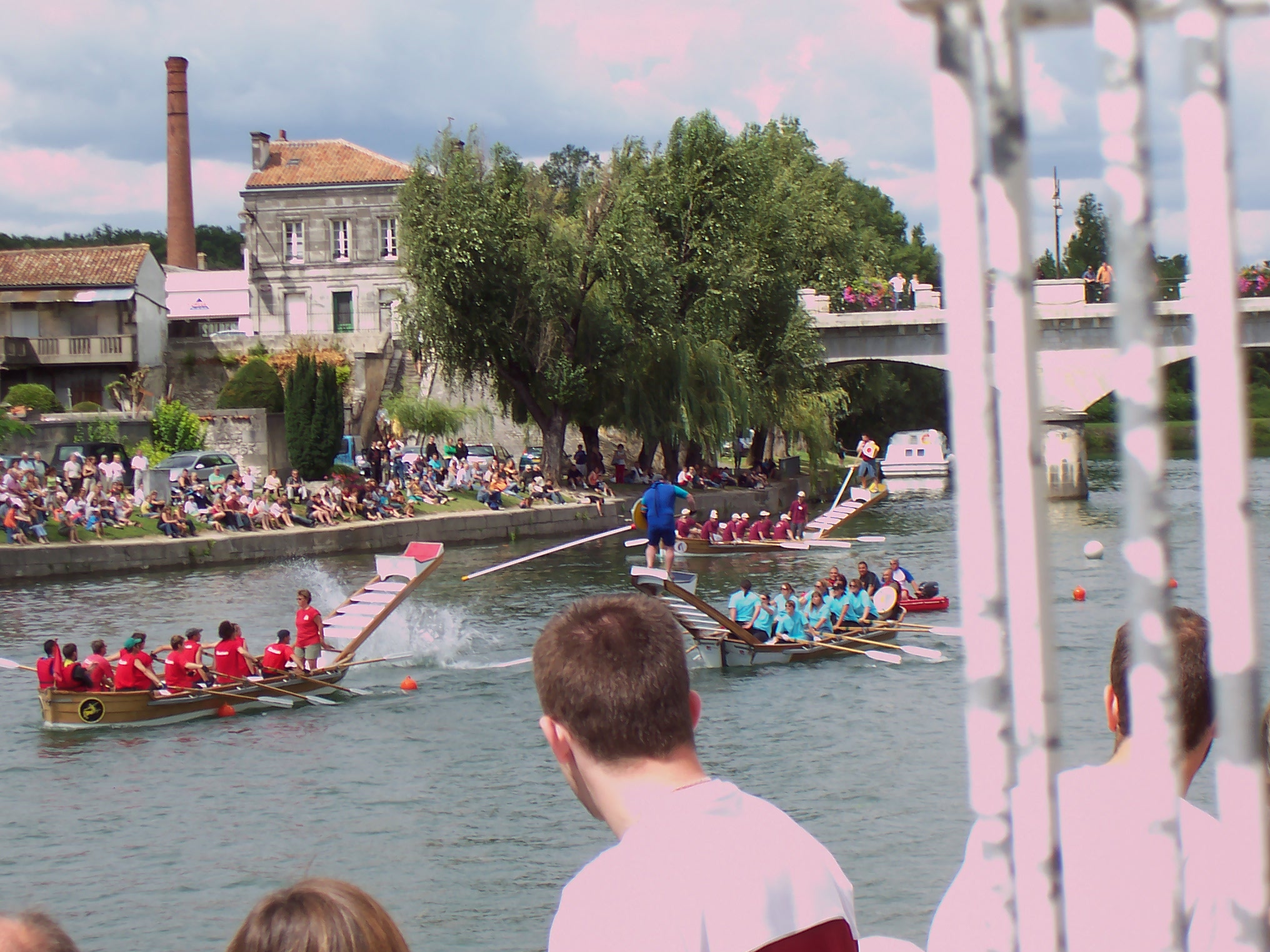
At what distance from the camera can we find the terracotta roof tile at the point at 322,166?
54.4m

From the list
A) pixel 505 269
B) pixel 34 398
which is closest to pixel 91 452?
pixel 34 398

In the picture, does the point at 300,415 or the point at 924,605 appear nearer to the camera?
the point at 924,605

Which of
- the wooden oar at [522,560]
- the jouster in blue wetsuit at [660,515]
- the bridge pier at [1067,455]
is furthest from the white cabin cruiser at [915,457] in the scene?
the jouster in blue wetsuit at [660,515]

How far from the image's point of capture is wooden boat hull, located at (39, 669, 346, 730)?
1478cm

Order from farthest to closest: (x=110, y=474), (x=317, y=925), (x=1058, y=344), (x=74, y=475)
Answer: (x=1058, y=344) < (x=110, y=474) < (x=74, y=475) < (x=317, y=925)

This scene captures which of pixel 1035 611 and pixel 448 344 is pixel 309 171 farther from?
pixel 1035 611

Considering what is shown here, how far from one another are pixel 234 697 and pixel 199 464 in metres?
19.0

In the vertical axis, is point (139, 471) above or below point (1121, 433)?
above

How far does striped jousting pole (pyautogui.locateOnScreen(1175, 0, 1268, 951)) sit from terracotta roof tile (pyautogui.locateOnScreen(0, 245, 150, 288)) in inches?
1993

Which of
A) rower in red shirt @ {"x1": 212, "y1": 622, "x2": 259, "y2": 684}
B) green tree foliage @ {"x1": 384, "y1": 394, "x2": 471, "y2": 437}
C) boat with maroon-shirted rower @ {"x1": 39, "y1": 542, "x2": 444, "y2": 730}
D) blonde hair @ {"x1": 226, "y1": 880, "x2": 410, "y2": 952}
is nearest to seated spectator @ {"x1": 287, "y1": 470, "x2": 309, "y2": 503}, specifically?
green tree foliage @ {"x1": 384, "y1": 394, "x2": 471, "y2": 437}

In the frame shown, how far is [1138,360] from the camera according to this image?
1342 millimetres

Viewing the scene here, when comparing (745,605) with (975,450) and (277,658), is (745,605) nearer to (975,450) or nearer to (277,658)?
(277,658)

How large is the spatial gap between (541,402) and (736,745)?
21649 millimetres

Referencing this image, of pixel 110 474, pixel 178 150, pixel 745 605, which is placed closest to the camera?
pixel 745 605
